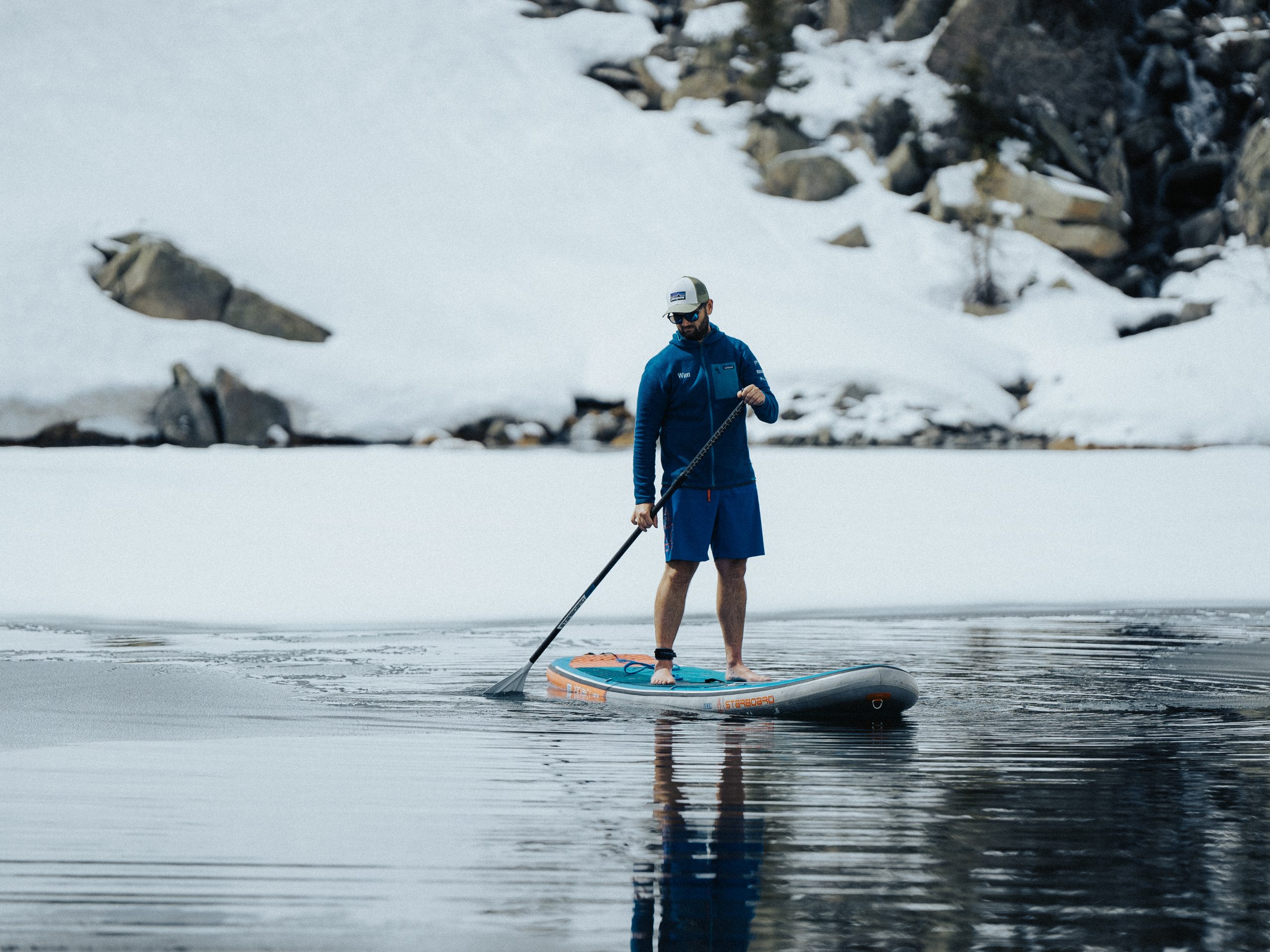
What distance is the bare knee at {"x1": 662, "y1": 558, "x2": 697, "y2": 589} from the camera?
7633 mm

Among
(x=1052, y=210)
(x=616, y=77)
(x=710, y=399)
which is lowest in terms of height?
(x=710, y=399)

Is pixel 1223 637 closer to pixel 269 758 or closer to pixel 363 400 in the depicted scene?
pixel 269 758

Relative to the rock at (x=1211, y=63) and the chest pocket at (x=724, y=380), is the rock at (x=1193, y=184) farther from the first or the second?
the chest pocket at (x=724, y=380)

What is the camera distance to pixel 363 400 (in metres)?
38.5

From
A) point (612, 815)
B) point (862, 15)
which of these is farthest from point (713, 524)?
point (862, 15)

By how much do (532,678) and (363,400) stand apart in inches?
1213

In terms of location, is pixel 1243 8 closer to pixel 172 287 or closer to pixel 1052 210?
pixel 1052 210

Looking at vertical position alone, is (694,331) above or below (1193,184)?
below

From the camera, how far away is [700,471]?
7609 millimetres

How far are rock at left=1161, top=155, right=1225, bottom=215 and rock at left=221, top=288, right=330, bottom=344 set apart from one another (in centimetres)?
2664

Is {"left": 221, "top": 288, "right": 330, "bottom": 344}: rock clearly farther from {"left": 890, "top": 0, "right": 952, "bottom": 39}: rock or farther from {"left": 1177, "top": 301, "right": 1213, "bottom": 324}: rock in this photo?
{"left": 890, "top": 0, "right": 952, "bottom": 39}: rock

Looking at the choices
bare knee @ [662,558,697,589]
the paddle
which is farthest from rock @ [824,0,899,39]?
bare knee @ [662,558,697,589]

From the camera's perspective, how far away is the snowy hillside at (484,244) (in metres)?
37.6

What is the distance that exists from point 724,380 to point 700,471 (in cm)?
45
